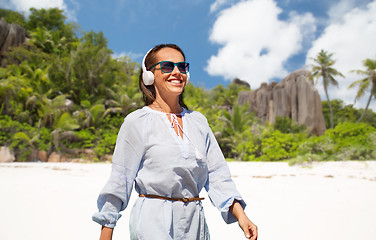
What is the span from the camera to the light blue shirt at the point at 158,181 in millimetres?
1218

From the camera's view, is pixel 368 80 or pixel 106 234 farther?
pixel 368 80

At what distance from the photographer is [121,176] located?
1.26 metres

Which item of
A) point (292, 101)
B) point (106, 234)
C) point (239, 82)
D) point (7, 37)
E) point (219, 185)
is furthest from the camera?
point (239, 82)

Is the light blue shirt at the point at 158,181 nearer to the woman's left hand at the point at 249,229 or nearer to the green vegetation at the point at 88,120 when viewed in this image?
the woman's left hand at the point at 249,229

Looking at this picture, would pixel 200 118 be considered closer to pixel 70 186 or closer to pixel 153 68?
pixel 153 68

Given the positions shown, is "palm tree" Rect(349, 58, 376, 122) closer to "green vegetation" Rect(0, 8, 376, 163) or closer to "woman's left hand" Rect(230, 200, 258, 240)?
"green vegetation" Rect(0, 8, 376, 163)

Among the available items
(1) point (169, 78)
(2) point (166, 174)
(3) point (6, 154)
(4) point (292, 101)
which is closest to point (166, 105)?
(1) point (169, 78)

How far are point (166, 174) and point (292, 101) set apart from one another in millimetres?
30353

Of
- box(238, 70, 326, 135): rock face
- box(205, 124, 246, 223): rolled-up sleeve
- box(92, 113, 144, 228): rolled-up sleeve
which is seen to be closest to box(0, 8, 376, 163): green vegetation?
box(238, 70, 326, 135): rock face

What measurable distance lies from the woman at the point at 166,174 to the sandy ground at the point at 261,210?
2274 millimetres

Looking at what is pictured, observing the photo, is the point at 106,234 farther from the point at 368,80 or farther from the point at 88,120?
the point at 368,80

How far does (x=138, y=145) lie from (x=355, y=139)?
1250 centimetres

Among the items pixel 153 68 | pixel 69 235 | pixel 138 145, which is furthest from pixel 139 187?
pixel 69 235

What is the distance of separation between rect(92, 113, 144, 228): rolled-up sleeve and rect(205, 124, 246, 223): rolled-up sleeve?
1.26ft
